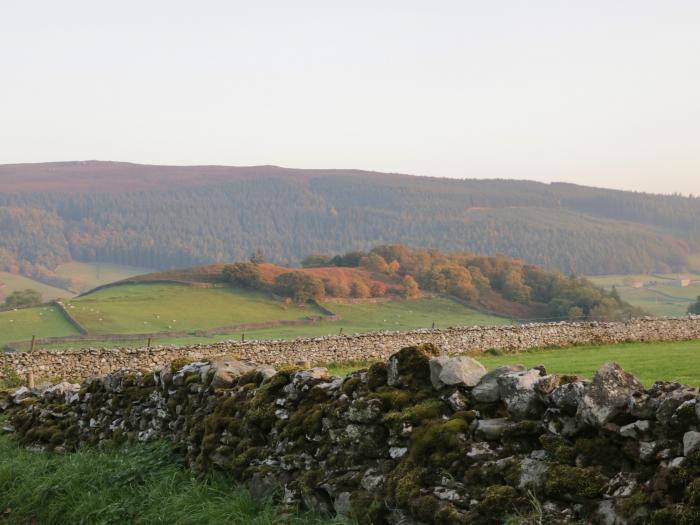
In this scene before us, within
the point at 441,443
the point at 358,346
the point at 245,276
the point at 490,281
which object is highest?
the point at 441,443

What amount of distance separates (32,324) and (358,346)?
4120 centimetres

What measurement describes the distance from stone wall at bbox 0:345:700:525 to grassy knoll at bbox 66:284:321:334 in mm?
63838

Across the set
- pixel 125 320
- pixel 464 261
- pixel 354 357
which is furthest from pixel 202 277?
pixel 354 357

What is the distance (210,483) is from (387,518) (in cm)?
288

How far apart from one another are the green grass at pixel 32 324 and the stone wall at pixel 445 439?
194 ft

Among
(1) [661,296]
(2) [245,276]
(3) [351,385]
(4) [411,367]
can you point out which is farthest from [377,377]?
(1) [661,296]

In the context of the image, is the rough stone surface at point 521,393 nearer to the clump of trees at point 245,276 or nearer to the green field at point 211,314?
the green field at point 211,314

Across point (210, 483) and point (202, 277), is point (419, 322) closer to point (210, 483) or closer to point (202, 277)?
point (202, 277)

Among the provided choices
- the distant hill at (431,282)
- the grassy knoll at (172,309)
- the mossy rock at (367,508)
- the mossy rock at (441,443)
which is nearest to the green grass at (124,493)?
the mossy rock at (367,508)

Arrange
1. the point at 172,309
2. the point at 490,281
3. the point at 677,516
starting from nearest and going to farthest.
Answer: the point at 677,516 → the point at 172,309 → the point at 490,281

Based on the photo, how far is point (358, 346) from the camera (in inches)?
1594

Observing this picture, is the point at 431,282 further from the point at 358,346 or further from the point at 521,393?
the point at 521,393

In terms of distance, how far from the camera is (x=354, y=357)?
1582 inches

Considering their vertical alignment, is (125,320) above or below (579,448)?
below
